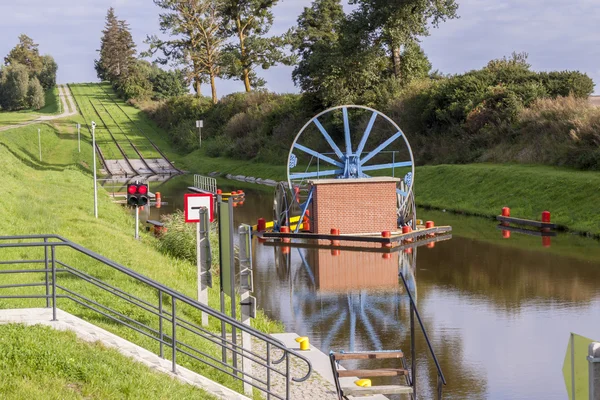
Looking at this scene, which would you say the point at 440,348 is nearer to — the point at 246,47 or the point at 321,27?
the point at 246,47

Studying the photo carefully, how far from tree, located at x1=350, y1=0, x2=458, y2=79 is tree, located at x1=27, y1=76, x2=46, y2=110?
68.6 m

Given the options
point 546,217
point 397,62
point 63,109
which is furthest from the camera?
point 63,109

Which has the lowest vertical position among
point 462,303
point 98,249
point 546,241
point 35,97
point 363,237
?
point 462,303

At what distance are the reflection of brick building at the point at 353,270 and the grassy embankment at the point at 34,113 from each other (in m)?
65.5

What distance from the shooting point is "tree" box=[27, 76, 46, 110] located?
11431 centimetres

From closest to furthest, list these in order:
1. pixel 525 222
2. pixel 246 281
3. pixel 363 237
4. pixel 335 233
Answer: pixel 246 281 → pixel 363 237 → pixel 335 233 → pixel 525 222

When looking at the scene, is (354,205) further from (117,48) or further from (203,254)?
(117,48)

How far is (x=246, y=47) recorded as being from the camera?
77250 mm

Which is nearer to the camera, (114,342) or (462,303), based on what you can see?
(114,342)

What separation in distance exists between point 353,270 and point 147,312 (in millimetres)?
10591

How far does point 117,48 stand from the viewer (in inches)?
4953

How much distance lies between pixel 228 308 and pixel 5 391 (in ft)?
29.9

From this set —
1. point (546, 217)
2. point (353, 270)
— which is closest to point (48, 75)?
point (546, 217)

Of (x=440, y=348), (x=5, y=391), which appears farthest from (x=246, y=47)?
(x=5, y=391)
